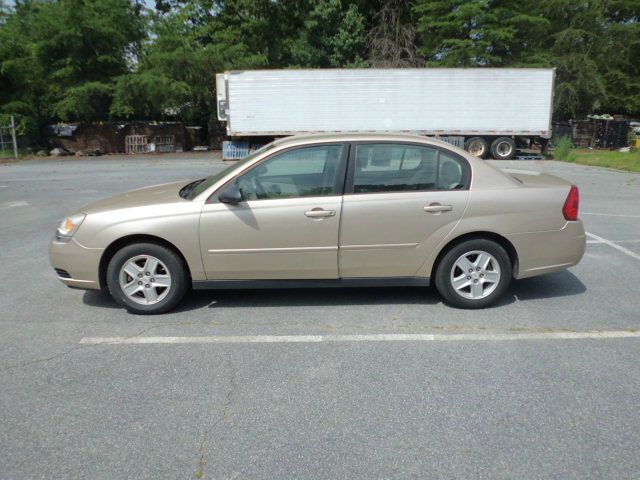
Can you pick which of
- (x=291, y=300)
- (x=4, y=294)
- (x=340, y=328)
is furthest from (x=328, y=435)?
(x=4, y=294)

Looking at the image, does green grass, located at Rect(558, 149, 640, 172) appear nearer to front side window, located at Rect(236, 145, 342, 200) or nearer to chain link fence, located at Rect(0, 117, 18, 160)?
front side window, located at Rect(236, 145, 342, 200)

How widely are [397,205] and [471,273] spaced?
3.04ft

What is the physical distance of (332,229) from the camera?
15.3 ft

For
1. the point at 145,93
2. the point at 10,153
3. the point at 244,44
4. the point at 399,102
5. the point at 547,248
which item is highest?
the point at 244,44

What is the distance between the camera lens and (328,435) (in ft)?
9.89

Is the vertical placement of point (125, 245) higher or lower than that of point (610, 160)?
higher

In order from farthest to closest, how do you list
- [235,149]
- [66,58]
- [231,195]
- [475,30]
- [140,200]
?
1. [66,58]
2. [475,30]
3. [235,149]
4. [140,200]
5. [231,195]

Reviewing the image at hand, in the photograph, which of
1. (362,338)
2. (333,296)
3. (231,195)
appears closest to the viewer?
(362,338)

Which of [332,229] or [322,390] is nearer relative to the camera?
[322,390]

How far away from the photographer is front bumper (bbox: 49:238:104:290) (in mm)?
4711

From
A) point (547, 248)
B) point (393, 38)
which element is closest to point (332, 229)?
point (547, 248)

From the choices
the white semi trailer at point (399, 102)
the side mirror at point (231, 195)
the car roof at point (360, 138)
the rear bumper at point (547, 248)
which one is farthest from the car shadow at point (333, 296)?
the white semi trailer at point (399, 102)

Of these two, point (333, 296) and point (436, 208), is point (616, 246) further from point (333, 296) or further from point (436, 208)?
point (333, 296)

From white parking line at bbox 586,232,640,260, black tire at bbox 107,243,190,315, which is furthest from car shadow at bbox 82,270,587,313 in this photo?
white parking line at bbox 586,232,640,260
